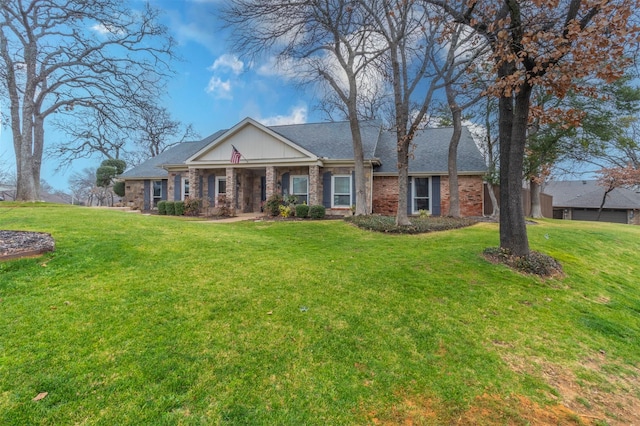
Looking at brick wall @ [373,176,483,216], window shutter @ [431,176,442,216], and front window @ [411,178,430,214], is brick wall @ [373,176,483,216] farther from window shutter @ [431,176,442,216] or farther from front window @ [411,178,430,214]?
front window @ [411,178,430,214]

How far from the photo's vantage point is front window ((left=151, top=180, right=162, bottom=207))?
67.8 feet

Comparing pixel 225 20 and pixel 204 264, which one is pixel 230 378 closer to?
pixel 204 264

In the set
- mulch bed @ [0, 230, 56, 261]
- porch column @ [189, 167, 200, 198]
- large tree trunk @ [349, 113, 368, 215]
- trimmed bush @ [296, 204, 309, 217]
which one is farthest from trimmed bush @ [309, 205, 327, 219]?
mulch bed @ [0, 230, 56, 261]

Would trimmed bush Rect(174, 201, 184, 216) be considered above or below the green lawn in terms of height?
above

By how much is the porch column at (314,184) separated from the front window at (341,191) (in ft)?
3.22

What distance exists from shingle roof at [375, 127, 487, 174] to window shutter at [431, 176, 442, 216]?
0.56 meters

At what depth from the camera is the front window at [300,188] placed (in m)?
16.4

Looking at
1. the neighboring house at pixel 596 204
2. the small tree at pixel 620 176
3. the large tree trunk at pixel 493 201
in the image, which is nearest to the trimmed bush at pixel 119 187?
the large tree trunk at pixel 493 201

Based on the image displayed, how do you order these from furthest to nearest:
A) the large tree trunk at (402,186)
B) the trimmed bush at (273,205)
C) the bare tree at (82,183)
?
the bare tree at (82,183)
the trimmed bush at (273,205)
the large tree trunk at (402,186)

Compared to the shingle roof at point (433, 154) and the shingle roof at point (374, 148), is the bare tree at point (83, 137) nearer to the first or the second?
the shingle roof at point (374, 148)

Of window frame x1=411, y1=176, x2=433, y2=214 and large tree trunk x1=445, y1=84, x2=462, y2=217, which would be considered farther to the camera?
window frame x1=411, y1=176, x2=433, y2=214

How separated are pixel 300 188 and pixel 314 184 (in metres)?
1.63

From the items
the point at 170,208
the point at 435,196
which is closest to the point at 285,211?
the point at 170,208

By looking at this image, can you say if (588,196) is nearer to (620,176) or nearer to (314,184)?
(620,176)
